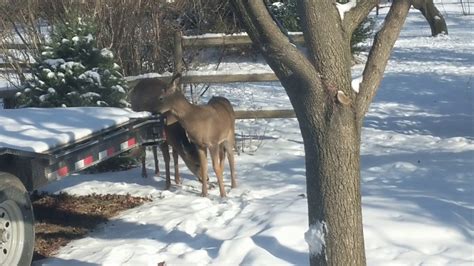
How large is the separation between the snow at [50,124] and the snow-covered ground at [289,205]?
101cm

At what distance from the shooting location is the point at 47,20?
1212 centimetres

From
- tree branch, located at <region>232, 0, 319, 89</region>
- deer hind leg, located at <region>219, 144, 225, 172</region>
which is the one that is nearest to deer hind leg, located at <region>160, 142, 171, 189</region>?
deer hind leg, located at <region>219, 144, 225, 172</region>

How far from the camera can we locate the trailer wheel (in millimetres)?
6024

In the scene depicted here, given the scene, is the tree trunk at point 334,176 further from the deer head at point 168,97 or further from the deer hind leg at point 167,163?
the deer hind leg at point 167,163

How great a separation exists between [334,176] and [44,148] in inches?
107

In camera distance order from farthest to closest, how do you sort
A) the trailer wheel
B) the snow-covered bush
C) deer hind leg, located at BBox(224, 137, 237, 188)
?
1. the snow-covered bush
2. deer hind leg, located at BBox(224, 137, 237, 188)
3. the trailer wheel

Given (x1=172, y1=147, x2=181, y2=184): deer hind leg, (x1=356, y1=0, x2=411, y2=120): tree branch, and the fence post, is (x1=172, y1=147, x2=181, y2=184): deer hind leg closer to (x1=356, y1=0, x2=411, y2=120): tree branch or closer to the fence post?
the fence post

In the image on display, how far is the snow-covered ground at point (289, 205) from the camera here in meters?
6.30

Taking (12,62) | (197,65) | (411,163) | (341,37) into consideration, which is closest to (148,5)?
(197,65)

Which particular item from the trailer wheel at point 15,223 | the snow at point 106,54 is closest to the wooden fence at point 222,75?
the snow at point 106,54

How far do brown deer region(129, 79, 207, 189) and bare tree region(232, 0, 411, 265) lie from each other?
421cm

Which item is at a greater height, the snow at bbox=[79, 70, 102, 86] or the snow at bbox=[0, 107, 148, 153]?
the snow at bbox=[79, 70, 102, 86]

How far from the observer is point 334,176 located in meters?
4.64

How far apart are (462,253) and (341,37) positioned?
6.92 feet
